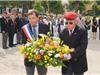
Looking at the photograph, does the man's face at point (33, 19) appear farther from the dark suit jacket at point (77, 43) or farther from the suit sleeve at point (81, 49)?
the suit sleeve at point (81, 49)

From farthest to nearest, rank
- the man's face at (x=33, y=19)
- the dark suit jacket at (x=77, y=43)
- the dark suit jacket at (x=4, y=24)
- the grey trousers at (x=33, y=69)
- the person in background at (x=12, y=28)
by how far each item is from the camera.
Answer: the person in background at (x=12, y=28) → the dark suit jacket at (x=4, y=24) → the grey trousers at (x=33, y=69) → the man's face at (x=33, y=19) → the dark suit jacket at (x=77, y=43)

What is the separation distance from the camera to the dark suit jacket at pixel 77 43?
6965mm

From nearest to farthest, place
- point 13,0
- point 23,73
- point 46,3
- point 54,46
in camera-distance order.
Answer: point 54,46 < point 23,73 < point 13,0 < point 46,3

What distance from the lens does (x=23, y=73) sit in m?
11.6

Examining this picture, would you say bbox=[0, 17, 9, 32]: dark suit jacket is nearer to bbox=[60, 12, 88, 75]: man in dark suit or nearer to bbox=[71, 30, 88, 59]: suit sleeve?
bbox=[60, 12, 88, 75]: man in dark suit

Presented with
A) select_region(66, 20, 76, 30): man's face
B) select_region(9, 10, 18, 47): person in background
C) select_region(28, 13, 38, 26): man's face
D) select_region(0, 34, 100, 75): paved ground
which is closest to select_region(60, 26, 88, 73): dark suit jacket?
select_region(66, 20, 76, 30): man's face

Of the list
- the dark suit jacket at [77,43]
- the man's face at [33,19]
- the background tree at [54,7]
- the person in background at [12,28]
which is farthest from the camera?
the background tree at [54,7]

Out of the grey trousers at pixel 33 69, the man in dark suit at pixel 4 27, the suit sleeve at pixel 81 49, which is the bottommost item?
the man in dark suit at pixel 4 27

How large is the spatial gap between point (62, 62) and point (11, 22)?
40.1 feet

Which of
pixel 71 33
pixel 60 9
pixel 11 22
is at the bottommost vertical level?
pixel 60 9

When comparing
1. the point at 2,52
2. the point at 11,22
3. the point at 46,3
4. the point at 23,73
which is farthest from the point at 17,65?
the point at 46,3

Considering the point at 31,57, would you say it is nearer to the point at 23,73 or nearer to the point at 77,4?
the point at 23,73

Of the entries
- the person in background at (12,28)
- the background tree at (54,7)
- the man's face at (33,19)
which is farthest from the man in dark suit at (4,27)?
the background tree at (54,7)

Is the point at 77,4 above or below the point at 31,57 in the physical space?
below
